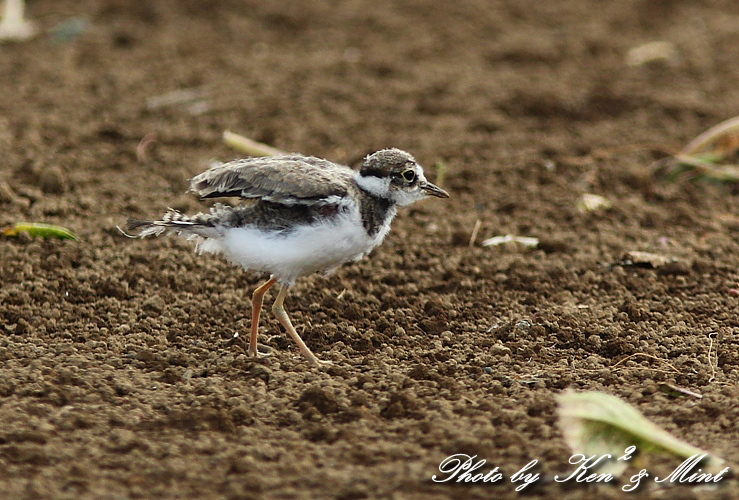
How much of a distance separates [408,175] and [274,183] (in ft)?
2.54

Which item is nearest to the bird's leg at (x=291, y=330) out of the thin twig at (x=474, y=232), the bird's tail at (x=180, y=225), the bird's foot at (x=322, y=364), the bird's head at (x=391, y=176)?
the bird's foot at (x=322, y=364)

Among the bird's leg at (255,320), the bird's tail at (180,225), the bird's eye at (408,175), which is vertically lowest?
the bird's leg at (255,320)

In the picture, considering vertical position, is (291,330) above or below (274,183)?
below

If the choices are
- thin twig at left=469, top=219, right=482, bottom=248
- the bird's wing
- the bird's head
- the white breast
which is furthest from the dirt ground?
the bird's wing

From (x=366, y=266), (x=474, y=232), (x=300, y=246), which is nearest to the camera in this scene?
(x=300, y=246)

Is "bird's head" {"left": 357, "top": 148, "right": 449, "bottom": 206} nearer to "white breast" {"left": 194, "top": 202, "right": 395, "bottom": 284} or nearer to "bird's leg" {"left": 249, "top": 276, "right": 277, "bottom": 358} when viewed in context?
"white breast" {"left": 194, "top": 202, "right": 395, "bottom": 284}

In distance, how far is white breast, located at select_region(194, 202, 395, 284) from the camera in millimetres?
4695

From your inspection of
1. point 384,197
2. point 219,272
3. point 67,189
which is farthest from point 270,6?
point 384,197

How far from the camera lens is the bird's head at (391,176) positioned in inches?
196

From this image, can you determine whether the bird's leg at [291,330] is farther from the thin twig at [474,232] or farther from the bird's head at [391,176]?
the thin twig at [474,232]

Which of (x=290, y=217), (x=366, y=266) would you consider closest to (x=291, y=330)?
(x=290, y=217)

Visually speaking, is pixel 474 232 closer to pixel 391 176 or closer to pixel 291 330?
pixel 391 176

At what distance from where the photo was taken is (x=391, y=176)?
196 inches

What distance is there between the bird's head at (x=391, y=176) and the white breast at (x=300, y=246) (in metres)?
0.27
